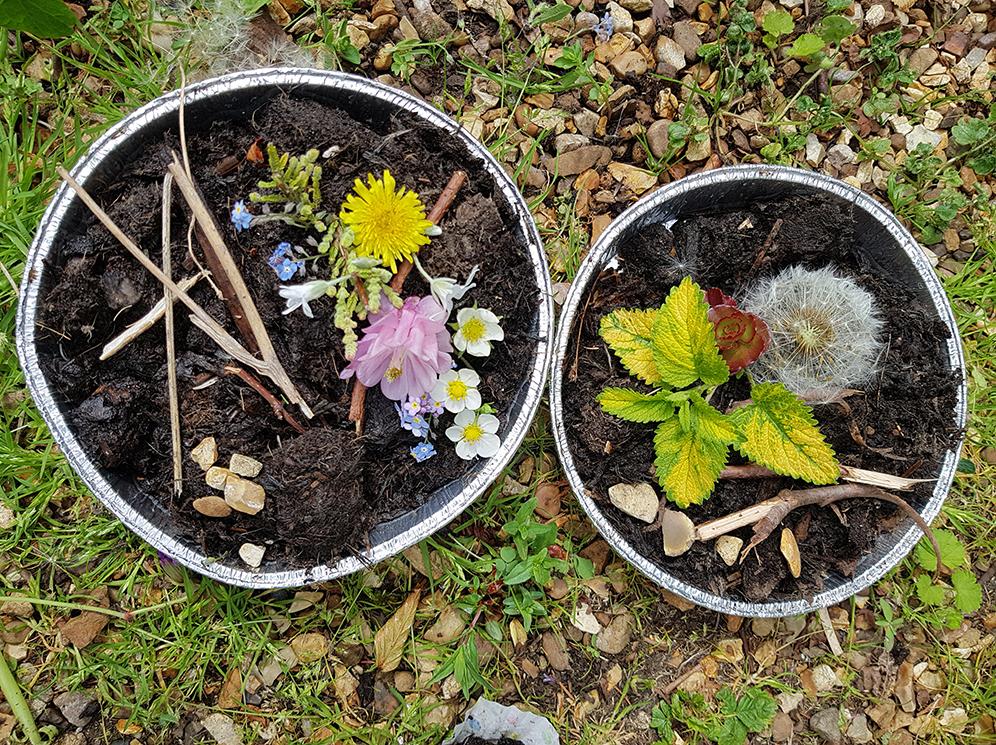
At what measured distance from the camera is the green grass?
1.86 m

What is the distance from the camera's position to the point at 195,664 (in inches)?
73.9

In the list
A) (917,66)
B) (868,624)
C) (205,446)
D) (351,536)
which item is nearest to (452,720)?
(351,536)

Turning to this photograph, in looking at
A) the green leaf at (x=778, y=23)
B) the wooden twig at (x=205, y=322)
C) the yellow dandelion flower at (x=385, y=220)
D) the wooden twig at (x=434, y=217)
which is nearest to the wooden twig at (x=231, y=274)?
the wooden twig at (x=205, y=322)

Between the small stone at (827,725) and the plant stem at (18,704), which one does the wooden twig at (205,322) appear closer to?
the plant stem at (18,704)

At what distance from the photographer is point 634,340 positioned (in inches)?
68.1

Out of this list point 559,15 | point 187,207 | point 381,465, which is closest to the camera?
point 187,207

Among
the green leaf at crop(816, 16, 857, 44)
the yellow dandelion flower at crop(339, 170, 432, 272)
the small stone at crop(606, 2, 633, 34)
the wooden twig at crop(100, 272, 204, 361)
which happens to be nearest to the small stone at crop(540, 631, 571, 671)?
the yellow dandelion flower at crop(339, 170, 432, 272)

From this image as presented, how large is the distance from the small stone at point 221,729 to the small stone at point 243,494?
66 centimetres

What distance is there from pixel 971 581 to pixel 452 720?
1470mm

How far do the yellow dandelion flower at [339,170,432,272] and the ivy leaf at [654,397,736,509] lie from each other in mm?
703

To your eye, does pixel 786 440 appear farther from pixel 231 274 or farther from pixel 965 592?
pixel 231 274

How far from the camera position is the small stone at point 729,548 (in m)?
1.77

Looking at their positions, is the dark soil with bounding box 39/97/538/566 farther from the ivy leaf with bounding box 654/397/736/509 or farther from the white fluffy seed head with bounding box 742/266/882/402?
the white fluffy seed head with bounding box 742/266/882/402

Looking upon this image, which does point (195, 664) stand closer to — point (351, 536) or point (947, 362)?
point (351, 536)
